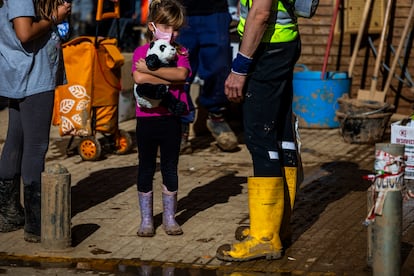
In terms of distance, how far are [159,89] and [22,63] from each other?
0.91 metres

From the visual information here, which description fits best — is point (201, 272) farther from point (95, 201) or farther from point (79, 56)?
point (79, 56)

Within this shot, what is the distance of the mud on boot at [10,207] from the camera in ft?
23.0

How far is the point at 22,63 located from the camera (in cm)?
659

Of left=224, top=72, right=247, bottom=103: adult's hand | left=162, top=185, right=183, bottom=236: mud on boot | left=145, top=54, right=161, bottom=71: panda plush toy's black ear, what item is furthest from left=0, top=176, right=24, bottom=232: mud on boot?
left=224, top=72, right=247, bottom=103: adult's hand

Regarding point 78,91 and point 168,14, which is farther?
point 78,91

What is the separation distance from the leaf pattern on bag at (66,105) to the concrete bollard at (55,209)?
2667mm

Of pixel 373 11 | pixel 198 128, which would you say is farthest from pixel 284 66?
pixel 373 11

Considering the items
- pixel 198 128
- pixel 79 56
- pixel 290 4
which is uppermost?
pixel 290 4

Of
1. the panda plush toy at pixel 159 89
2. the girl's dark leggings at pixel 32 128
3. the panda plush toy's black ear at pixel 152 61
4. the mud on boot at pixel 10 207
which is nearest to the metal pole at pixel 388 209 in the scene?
the panda plush toy at pixel 159 89

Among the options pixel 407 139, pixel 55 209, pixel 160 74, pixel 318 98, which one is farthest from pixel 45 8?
pixel 318 98

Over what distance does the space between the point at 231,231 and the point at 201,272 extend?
88cm

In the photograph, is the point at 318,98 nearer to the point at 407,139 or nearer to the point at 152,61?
the point at 407,139

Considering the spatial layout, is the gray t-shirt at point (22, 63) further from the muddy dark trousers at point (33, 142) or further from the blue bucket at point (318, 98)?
the blue bucket at point (318, 98)

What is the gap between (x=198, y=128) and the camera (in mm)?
10461
